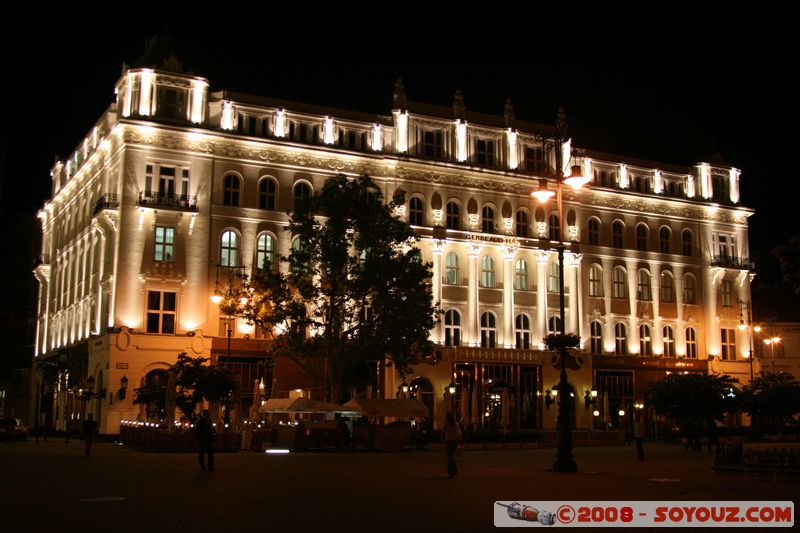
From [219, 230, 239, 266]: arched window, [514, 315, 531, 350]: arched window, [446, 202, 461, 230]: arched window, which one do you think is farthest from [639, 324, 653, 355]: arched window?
[219, 230, 239, 266]: arched window

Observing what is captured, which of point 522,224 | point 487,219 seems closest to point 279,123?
point 487,219

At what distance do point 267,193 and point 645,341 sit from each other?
29.8 m

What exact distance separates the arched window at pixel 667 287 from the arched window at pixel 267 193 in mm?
30502

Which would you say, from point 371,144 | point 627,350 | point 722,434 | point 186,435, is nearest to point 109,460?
point 186,435

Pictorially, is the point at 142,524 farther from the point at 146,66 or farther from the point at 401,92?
the point at 401,92

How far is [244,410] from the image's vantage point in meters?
55.3

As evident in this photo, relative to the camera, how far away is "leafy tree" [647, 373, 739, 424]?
46625 millimetres

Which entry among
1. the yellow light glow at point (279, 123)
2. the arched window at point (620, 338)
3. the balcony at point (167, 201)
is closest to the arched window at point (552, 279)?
the arched window at point (620, 338)

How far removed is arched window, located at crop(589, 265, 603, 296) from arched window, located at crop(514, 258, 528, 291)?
5104mm

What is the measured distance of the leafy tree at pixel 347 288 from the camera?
4525 centimetres

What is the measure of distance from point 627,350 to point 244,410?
28.2 meters

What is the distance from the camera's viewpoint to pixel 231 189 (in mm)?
55688

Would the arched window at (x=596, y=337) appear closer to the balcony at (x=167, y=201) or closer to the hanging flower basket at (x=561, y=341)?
the balcony at (x=167, y=201)

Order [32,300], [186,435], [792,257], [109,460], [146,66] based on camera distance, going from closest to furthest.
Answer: [792,257], [109,460], [186,435], [146,66], [32,300]
